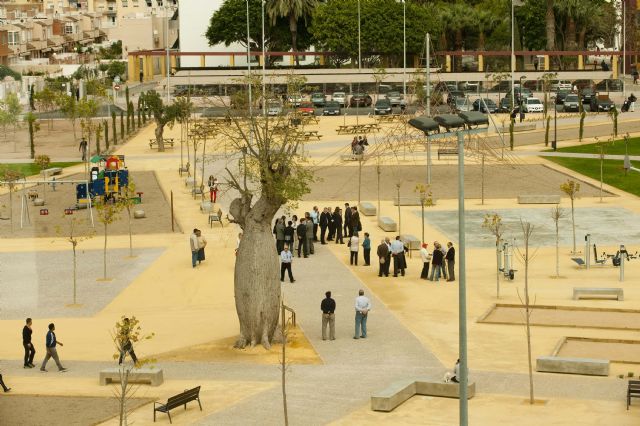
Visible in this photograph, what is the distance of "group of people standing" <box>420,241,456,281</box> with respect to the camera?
4681 centimetres

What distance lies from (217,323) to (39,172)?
133 feet

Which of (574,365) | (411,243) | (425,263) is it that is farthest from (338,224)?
(574,365)

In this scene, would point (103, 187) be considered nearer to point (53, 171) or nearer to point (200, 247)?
point (53, 171)

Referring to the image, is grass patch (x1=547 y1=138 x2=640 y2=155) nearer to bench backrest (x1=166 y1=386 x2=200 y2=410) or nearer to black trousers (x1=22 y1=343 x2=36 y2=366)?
black trousers (x1=22 y1=343 x2=36 y2=366)

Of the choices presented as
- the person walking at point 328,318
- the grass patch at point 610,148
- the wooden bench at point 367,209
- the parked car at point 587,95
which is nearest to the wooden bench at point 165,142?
the grass patch at point 610,148

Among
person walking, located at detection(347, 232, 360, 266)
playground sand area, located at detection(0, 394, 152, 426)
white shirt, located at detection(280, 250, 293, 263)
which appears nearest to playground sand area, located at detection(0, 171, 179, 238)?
person walking, located at detection(347, 232, 360, 266)

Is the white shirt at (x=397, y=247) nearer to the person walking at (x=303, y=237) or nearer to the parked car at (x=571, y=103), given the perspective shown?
the person walking at (x=303, y=237)

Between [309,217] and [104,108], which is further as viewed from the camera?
[104,108]

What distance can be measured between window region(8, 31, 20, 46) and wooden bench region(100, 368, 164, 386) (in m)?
159

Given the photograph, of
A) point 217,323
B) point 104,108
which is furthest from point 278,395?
point 104,108

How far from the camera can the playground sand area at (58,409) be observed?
31062mm

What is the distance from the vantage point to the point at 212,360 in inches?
1458

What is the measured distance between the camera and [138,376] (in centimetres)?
3438

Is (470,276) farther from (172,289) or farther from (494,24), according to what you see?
(494,24)
